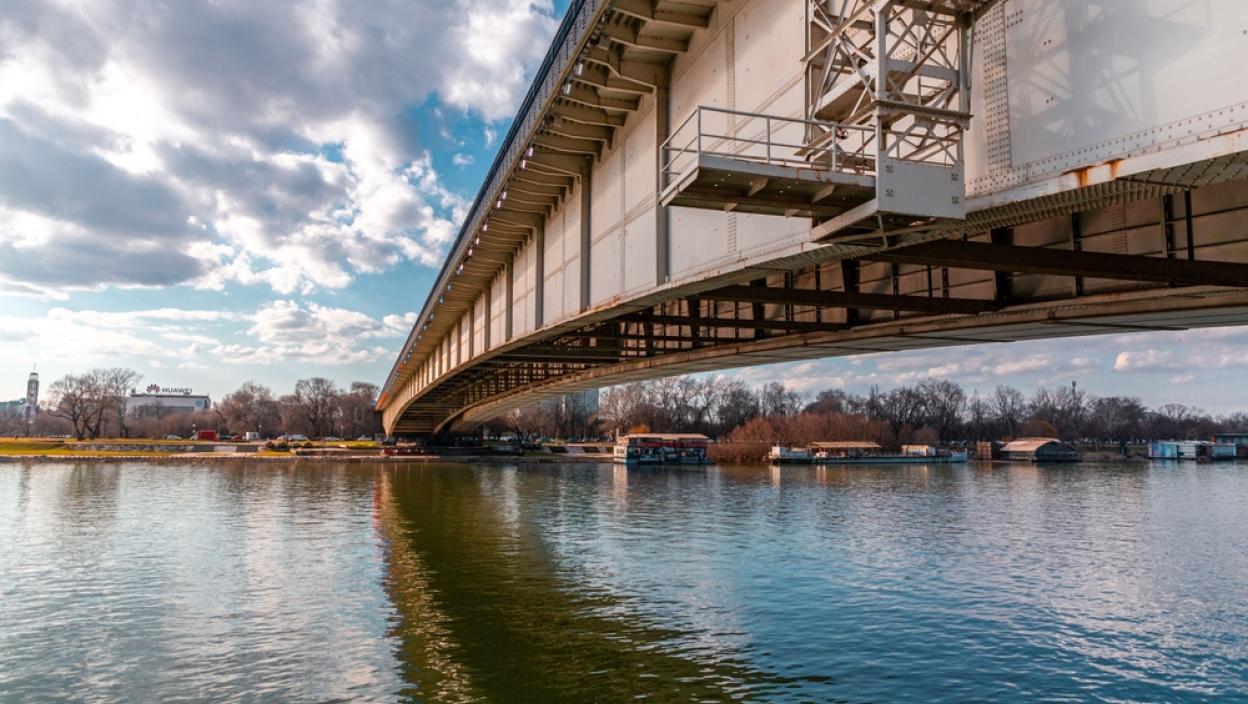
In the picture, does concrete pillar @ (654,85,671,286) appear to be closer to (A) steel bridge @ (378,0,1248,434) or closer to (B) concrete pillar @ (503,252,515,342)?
(A) steel bridge @ (378,0,1248,434)

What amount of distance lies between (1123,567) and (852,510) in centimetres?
2040

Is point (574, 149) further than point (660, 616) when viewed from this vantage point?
Yes

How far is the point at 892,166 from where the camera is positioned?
1012cm

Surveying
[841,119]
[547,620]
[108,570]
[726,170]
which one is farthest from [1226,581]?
[108,570]

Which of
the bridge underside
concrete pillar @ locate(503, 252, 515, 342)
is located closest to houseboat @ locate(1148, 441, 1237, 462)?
the bridge underside

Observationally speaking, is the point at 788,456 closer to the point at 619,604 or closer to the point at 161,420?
the point at 619,604

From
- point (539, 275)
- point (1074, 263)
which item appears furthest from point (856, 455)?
point (1074, 263)

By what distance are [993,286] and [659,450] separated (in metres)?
96.1

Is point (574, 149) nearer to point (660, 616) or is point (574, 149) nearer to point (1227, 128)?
point (660, 616)

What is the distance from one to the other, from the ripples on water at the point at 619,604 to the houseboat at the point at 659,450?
202 feet

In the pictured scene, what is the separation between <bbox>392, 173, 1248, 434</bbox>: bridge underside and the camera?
13.2 metres

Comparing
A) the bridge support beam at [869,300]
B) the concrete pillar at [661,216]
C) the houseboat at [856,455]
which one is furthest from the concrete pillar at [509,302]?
the houseboat at [856,455]

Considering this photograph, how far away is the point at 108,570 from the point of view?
2828cm

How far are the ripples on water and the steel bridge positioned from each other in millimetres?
8007
